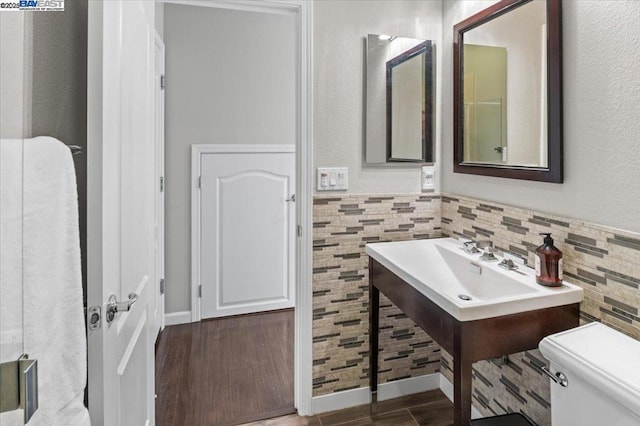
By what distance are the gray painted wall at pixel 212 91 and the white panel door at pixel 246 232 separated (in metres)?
0.15

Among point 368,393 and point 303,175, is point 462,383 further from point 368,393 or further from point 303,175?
point 303,175

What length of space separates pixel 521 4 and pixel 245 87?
7.00 feet

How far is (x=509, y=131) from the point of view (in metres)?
1.67

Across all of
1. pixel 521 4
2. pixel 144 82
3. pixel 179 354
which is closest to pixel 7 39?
pixel 144 82

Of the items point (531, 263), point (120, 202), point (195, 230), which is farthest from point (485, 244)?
point (195, 230)

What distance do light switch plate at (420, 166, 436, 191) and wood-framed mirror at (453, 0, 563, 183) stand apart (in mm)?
152

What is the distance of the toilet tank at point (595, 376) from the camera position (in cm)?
87

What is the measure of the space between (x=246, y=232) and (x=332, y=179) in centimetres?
145

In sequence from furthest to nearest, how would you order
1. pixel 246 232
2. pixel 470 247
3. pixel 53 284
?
pixel 246 232, pixel 470 247, pixel 53 284

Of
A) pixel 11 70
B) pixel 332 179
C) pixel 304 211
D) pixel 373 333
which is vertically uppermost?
pixel 11 70

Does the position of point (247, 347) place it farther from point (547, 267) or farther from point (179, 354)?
point (547, 267)

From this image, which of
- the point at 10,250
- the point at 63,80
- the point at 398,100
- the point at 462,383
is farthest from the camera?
the point at 398,100

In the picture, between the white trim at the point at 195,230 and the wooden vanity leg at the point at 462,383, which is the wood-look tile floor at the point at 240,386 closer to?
the white trim at the point at 195,230

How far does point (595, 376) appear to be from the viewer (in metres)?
0.93
